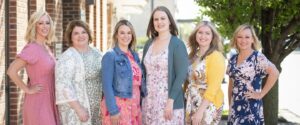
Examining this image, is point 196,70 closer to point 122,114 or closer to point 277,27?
point 122,114

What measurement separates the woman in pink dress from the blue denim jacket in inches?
24.7

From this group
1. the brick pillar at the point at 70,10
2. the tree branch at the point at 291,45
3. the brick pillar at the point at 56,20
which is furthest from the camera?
the brick pillar at the point at 70,10

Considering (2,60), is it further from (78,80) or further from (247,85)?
(247,85)

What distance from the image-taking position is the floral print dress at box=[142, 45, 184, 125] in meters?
5.23

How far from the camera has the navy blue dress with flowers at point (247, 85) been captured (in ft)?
19.8

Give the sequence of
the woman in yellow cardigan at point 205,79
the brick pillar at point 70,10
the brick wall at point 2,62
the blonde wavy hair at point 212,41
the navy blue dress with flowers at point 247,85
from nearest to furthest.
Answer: the woman in yellow cardigan at point 205,79 → the blonde wavy hair at point 212,41 → the navy blue dress with flowers at point 247,85 → the brick wall at point 2,62 → the brick pillar at point 70,10

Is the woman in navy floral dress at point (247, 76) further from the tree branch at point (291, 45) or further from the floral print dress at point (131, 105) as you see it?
the tree branch at point (291, 45)

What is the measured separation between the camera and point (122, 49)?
17.2 ft

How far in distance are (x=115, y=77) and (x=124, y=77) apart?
9 cm

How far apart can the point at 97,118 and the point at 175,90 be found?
0.84m

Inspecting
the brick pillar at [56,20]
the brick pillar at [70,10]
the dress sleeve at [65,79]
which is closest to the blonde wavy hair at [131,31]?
the dress sleeve at [65,79]

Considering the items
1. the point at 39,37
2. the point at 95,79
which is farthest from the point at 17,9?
the point at 95,79

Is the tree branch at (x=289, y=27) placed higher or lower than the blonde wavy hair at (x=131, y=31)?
higher

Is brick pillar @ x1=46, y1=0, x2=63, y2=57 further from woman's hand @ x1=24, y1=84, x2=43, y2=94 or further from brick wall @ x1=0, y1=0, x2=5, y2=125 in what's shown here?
woman's hand @ x1=24, y1=84, x2=43, y2=94
